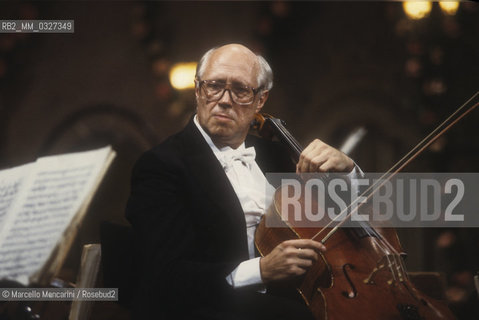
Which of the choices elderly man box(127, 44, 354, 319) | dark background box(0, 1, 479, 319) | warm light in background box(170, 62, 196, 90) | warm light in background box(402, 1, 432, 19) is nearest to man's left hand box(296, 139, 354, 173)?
elderly man box(127, 44, 354, 319)

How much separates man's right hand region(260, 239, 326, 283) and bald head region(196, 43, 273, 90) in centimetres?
65

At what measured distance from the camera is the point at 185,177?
1614 millimetres

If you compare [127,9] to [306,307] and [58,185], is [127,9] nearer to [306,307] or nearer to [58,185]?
[58,185]

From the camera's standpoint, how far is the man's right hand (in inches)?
54.7

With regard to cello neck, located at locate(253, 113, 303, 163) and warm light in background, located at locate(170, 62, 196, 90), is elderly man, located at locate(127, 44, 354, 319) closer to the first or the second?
cello neck, located at locate(253, 113, 303, 163)

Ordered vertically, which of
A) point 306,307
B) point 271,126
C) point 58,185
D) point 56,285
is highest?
point 271,126

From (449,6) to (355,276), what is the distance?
2.62 metres

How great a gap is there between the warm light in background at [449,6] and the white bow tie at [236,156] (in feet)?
6.76

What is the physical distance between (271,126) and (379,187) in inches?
17.1

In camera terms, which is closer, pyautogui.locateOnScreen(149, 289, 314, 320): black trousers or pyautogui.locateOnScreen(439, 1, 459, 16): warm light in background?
pyautogui.locateOnScreen(149, 289, 314, 320): black trousers

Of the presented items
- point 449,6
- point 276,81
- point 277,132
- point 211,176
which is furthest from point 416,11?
point 211,176

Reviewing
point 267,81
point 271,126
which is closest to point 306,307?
point 271,126

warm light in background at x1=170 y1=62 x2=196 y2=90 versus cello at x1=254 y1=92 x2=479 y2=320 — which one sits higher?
warm light in background at x1=170 y1=62 x2=196 y2=90

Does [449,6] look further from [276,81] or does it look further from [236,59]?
[236,59]
